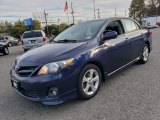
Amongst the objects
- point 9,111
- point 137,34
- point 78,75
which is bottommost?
point 9,111

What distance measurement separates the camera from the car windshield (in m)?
4.83

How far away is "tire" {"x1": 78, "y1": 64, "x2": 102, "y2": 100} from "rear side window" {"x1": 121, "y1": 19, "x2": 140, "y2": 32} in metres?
1.94

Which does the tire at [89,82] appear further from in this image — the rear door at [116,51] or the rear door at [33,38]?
the rear door at [33,38]

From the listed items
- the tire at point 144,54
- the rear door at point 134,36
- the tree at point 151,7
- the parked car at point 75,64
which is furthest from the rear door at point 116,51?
the tree at point 151,7

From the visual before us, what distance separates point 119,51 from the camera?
5.16 m

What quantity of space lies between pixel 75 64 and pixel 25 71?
2.93ft

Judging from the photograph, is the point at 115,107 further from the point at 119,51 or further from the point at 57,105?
the point at 119,51

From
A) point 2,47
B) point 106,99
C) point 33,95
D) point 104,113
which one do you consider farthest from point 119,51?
point 2,47

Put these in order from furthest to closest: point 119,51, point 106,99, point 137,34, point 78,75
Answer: point 137,34
point 119,51
point 106,99
point 78,75

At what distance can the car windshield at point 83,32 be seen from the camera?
4.83m

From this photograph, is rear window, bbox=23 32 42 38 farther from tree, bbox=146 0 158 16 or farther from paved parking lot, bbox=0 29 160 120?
tree, bbox=146 0 158 16

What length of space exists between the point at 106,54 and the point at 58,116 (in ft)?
5.56

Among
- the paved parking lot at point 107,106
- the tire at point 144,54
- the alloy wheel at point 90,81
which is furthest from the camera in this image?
the tire at point 144,54

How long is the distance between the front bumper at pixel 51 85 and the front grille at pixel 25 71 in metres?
0.10
